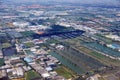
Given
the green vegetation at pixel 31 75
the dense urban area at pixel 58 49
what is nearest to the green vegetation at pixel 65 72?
the dense urban area at pixel 58 49

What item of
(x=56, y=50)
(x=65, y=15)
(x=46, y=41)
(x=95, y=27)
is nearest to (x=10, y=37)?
(x=46, y=41)

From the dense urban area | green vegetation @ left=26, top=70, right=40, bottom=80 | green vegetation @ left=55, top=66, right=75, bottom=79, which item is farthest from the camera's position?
the dense urban area

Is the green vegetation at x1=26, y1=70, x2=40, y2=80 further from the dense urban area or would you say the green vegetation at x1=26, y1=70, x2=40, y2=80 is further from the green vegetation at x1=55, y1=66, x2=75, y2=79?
the green vegetation at x1=55, y1=66, x2=75, y2=79

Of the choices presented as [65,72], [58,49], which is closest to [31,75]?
[65,72]

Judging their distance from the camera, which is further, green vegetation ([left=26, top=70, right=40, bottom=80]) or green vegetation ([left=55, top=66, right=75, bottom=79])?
green vegetation ([left=55, top=66, right=75, bottom=79])

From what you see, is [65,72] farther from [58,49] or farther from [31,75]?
[58,49]

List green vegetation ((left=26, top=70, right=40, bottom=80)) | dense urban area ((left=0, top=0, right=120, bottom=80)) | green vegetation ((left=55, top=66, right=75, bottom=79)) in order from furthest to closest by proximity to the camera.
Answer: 1. dense urban area ((left=0, top=0, right=120, bottom=80))
2. green vegetation ((left=55, top=66, right=75, bottom=79))
3. green vegetation ((left=26, top=70, right=40, bottom=80))

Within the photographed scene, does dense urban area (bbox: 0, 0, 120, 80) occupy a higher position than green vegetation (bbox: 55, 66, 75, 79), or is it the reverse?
dense urban area (bbox: 0, 0, 120, 80)

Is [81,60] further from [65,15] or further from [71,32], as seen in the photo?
[65,15]

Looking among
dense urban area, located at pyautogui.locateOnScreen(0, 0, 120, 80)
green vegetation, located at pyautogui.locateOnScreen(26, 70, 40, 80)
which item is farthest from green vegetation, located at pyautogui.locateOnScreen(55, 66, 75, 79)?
green vegetation, located at pyautogui.locateOnScreen(26, 70, 40, 80)
